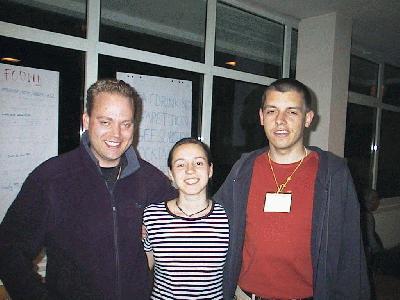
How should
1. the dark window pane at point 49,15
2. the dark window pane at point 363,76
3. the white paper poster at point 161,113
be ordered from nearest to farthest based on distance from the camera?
the dark window pane at point 49,15 → the white paper poster at point 161,113 → the dark window pane at point 363,76

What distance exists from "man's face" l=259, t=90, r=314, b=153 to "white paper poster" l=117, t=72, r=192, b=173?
1523 mm

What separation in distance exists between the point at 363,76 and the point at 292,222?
4.86 meters

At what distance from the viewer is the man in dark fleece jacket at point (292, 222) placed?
1.63m

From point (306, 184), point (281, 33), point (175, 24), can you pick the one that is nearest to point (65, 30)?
point (175, 24)

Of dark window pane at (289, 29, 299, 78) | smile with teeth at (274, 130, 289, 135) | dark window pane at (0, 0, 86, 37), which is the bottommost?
smile with teeth at (274, 130, 289, 135)

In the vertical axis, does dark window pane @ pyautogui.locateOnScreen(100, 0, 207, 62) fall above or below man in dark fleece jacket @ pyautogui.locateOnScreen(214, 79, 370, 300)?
above

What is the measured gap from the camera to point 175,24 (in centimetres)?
338

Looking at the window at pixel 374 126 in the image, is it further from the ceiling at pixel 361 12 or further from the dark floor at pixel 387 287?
the dark floor at pixel 387 287

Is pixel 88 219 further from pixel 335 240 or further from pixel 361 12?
pixel 361 12

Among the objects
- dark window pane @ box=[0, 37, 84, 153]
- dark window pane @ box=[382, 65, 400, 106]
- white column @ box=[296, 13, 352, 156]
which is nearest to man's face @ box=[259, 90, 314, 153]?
dark window pane @ box=[0, 37, 84, 153]

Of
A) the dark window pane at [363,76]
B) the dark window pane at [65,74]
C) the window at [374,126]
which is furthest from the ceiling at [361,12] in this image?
the dark window pane at [65,74]

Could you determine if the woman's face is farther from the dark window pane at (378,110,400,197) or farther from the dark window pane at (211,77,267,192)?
the dark window pane at (378,110,400,197)

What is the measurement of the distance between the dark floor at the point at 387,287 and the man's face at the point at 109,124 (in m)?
3.97

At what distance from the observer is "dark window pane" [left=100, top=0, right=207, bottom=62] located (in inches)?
112
